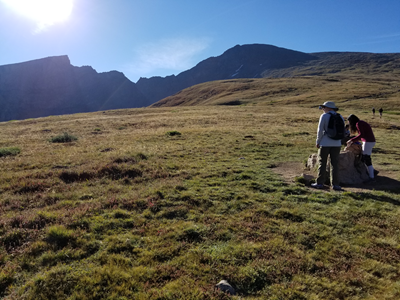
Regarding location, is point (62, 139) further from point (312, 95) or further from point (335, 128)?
point (312, 95)

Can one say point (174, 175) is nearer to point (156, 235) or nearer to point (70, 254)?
point (156, 235)

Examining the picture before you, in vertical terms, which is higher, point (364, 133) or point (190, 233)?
point (364, 133)

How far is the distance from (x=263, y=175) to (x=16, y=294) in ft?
32.6

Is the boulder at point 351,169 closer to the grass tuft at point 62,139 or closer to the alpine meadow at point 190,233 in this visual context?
the alpine meadow at point 190,233

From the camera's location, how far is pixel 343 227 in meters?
7.12

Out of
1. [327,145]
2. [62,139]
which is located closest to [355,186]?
[327,145]

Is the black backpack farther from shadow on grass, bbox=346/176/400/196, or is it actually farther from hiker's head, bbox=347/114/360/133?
shadow on grass, bbox=346/176/400/196

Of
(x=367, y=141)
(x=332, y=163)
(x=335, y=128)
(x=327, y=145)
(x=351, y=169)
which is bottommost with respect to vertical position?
(x=351, y=169)

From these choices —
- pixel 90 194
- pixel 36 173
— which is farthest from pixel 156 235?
pixel 36 173

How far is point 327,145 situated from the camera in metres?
10.0

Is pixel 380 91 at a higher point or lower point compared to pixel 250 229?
higher

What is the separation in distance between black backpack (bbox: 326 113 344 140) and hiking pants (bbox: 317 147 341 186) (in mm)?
623

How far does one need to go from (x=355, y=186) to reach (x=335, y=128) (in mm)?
3103

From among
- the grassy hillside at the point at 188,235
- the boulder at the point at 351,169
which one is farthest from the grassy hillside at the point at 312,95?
the grassy hillside at the point at 188,235
